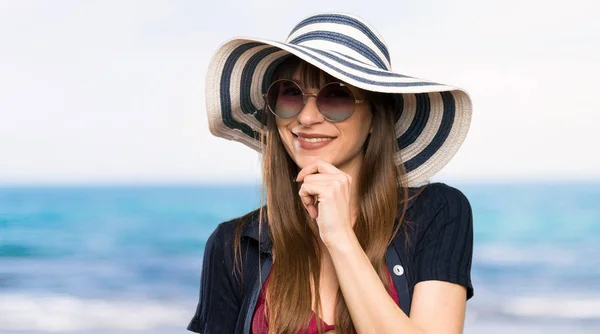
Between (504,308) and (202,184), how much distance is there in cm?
1060

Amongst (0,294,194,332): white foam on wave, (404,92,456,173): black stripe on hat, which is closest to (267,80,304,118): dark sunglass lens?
(404,92,456,173): black stripe on hat

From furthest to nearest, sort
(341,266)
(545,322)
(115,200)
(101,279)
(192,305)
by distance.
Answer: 1. (115,200)
2. (101,279)
3. (192,305)
4. (545,322)
5. (341,266)

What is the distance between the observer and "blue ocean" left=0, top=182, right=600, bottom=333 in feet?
31.1

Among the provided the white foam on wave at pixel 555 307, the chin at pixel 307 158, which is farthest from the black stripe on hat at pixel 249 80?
the white foam on wave at pixel 555 307

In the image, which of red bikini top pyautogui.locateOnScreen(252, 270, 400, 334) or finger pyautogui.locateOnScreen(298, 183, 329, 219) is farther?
red bikini top pyautogui.locateOnScreen(252, 270, 400, 334)

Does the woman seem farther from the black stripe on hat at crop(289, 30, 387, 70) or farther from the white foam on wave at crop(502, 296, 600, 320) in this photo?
the white foam on wave at crop(502, 296, 600, 320)

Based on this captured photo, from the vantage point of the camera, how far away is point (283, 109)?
8.62ft

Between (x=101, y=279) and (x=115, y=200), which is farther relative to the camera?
(x=115, y=200)

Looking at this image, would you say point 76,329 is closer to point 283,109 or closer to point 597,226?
point 283,109

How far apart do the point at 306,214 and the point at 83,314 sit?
7585 mm

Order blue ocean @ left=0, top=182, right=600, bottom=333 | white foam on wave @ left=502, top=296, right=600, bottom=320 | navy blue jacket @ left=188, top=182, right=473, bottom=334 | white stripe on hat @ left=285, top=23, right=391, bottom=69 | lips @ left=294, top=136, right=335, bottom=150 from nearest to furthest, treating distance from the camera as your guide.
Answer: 1. navy blue jacket @ left=188, top=182, right=473, bottom=334
2. lips @ left=294, top=136, right=335, bottom=150
3. white stripe on hat @ left=285, top=23, right=391, bottom=69
4. white foam on wave @ left=502, top=296, right=600, bottom=320
5. blue ocean @ left=0, top=182, right=600, bottom=333

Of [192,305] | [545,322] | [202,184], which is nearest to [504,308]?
[545,322]

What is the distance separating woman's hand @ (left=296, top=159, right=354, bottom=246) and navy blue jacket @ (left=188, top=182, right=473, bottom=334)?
0.79 feet

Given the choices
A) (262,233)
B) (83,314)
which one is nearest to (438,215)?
(262,233)
